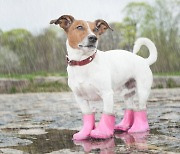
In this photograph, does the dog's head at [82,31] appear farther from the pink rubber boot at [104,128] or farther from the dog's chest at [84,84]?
the pink rubber boot at [104,128]

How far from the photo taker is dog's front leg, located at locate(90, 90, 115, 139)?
3.98m

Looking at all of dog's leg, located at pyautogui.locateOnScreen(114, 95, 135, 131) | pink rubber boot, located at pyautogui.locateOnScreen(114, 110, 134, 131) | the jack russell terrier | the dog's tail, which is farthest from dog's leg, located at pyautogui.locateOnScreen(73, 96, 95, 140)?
the dog's tail

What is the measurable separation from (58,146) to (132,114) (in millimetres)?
1332

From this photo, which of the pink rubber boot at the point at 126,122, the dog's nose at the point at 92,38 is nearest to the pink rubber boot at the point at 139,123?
the pink rubber boot at the point at 126,122

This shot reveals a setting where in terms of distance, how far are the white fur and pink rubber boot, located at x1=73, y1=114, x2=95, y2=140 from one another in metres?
0.06

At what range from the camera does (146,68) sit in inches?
181

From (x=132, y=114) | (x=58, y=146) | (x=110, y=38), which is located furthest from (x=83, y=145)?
(x=110, y=38)

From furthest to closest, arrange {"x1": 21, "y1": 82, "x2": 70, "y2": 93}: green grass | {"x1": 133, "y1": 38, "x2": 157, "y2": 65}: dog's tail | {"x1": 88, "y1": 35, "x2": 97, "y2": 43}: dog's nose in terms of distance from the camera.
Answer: {"x1": 21, "y1": 82, "x2": 70, "y2": 93}: green grass < {"x1": 133, "y1": 38, "x2": 157, "y2": 65}: dog's tail < {"x1": 88, "y1": 35, "x2": 97, "y2": 43}: dog's nose

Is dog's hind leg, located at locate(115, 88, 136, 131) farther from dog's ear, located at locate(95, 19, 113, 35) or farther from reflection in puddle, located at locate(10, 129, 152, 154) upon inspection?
dog's ear, located at locate(95, 19, 113, 35)

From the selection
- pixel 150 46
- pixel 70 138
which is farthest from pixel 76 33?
pixel 150 46

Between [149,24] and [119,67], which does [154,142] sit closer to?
[119,67]

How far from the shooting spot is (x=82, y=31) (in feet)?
12.7

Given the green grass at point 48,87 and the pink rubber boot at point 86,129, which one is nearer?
the pink rubber boot at point 86,129

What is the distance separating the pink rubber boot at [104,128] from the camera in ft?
13.0
